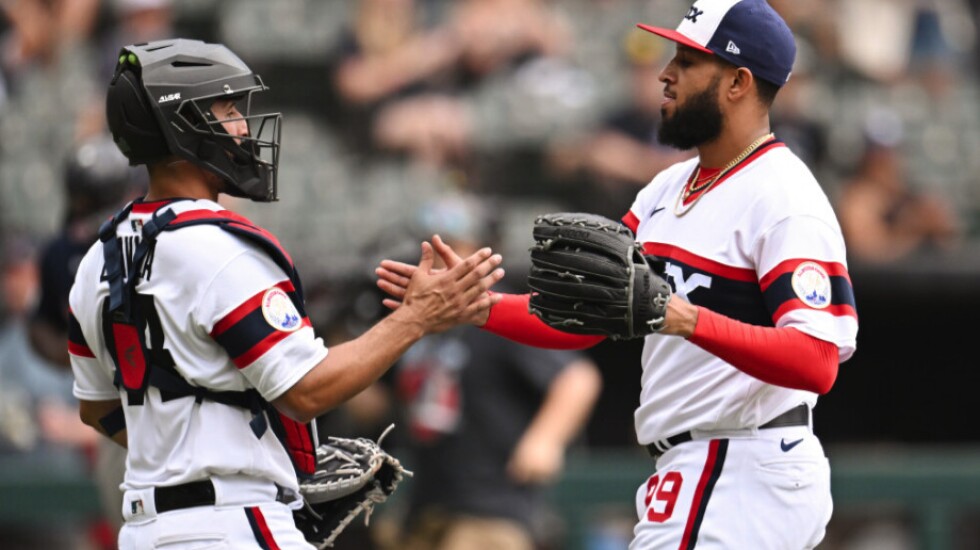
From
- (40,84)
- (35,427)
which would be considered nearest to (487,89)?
(40,84)

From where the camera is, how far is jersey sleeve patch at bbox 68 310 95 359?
432 centimetres

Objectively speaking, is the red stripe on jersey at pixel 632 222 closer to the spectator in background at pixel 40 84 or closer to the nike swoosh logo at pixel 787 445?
the nike swoosh logo at pixel 787 445

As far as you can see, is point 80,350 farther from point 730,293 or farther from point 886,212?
point 886,212

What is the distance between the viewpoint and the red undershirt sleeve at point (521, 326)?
4.66 meters

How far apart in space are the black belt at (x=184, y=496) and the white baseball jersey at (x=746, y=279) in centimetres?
129

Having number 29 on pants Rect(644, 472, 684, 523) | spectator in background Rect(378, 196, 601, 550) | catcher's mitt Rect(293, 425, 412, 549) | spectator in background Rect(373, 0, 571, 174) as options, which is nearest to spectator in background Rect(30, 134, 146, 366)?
spectator in background Rect(378, 196, 601, 550)

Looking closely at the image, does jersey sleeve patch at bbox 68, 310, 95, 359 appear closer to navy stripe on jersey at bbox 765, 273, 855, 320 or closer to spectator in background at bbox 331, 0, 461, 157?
navy stripe on jersey at bbox 765, 273, 855, 320

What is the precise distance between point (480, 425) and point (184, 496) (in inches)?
153

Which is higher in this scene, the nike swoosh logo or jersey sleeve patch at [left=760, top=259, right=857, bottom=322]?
jersey sleeve patch at [left=760, top=259, right=857, bottom=322]

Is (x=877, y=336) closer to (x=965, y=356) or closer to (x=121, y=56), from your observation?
(x=965, y=356)

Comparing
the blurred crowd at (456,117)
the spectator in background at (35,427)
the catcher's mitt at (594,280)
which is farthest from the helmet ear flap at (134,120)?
the blurred crowd at (456,117)

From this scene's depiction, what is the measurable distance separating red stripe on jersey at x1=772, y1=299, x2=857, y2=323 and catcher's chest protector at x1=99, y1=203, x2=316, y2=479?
4.06 feet

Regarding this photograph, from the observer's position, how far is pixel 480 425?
7762 millimetres

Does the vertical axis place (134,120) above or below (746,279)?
above
